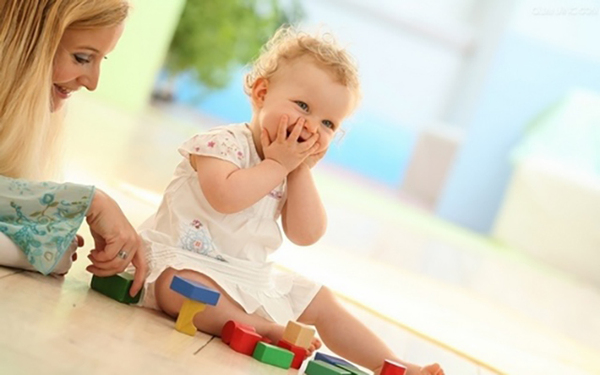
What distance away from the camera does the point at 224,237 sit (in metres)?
1.65

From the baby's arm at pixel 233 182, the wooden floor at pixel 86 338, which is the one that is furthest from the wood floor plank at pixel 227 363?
the baby's arm at pixel 233 182

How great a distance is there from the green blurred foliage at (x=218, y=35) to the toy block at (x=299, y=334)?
708cm

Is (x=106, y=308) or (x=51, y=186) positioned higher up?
(x=51, y=186)

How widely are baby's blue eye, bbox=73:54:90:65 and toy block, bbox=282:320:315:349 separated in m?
0.57

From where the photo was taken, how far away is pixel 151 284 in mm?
1575

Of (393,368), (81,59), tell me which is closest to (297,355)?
(393,368)

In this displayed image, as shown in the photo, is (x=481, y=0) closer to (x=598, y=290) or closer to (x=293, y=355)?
(x=598, y=290)

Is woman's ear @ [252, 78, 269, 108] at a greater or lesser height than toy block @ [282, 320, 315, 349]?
greater

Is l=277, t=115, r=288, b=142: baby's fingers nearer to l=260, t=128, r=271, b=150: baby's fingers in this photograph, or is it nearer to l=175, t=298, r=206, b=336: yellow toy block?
l=260, t=128, r=271, b=150: baby's fingers

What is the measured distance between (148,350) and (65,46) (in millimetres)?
635

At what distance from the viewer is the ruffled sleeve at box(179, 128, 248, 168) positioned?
1.63 m

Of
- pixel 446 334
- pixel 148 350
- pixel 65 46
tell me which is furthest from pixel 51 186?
pixel 446 334

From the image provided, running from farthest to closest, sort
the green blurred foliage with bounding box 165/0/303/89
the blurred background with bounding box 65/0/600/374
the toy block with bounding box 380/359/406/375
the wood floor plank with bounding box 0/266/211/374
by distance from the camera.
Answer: the green blurred foliage with bounding box 165/0/303/89, the blurred background with bounding box 65/0/600/374, the toy block with bounding box 380/359/406/375, the wood floor plank with bounding box 0/266/211/374

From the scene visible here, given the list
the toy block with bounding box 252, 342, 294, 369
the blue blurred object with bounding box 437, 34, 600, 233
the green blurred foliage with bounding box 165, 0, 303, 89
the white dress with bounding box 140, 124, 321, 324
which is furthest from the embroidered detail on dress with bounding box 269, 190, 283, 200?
the green blurred foliage with bounding box 165, 0, 303, 89
